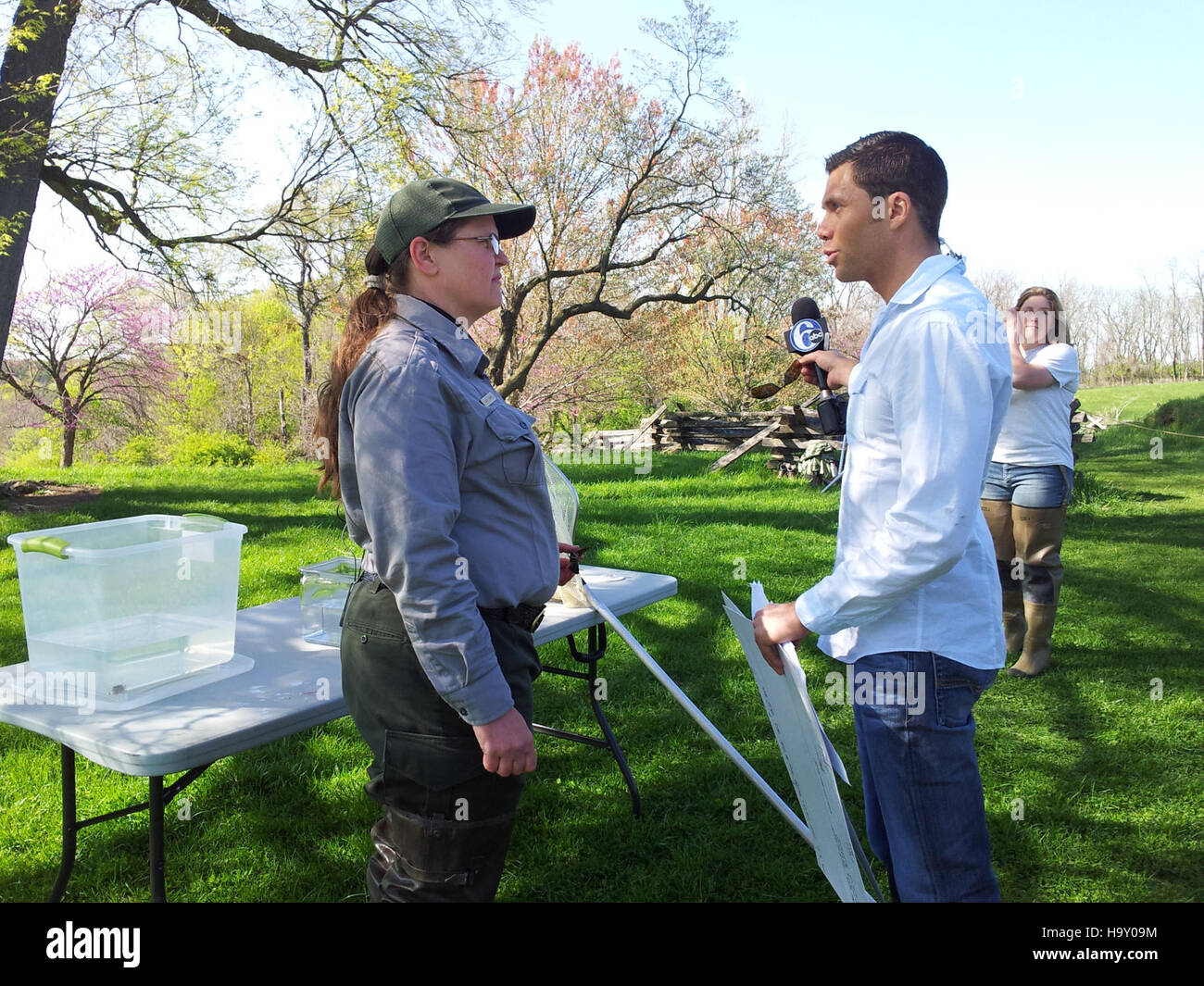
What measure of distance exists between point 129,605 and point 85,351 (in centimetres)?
2005

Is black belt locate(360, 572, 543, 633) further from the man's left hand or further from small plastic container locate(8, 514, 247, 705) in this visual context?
small plastic container locate(8, 514, 247, 705)

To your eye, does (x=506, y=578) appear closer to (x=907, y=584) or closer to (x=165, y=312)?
(x=907, y=584)

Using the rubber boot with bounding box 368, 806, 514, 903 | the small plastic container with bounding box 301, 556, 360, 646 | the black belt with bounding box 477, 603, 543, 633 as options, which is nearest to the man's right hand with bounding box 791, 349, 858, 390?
the black belt with bounding box 477, 603, 543, 633

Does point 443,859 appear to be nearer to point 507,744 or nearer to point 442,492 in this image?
point 507,744

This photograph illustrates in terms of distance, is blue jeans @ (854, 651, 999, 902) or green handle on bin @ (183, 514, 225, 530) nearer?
blue jeans @ (854, 651, 999, 902)

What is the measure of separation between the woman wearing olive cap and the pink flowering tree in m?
18.3

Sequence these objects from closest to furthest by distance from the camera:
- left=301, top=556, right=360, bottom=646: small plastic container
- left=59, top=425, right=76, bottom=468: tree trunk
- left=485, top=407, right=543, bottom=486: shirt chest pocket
A: left=485, top=407, right=543, bottom=486: shirt chest pocket, left=301, top=556, right=360, bottom=646: small plastic container, left=59, top=425, right=76, bottom=468: tree trunk

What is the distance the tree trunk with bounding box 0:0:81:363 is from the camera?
8305 mm

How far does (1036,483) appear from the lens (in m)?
5.09

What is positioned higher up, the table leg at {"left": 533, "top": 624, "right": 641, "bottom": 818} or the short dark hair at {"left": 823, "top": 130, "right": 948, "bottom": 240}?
the short dark hair at {"left": 823, "top": 130, "right": 948, "bottom": 240}

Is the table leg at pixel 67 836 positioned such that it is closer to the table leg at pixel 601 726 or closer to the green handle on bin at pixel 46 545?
the green handle on bin at pixel 46 545

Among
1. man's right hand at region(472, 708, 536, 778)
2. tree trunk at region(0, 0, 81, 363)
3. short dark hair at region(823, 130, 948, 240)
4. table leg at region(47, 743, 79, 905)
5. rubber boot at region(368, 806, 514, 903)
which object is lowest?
table leg at region(47, 743, 79, 905)

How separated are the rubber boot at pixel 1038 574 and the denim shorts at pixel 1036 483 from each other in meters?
0.05

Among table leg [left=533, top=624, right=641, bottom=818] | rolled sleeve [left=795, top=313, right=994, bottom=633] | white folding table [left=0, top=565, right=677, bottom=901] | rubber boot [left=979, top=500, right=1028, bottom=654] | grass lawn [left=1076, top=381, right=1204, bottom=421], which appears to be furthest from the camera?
grass lawn [left=1076, top=381, right=1204, bottom=421]
